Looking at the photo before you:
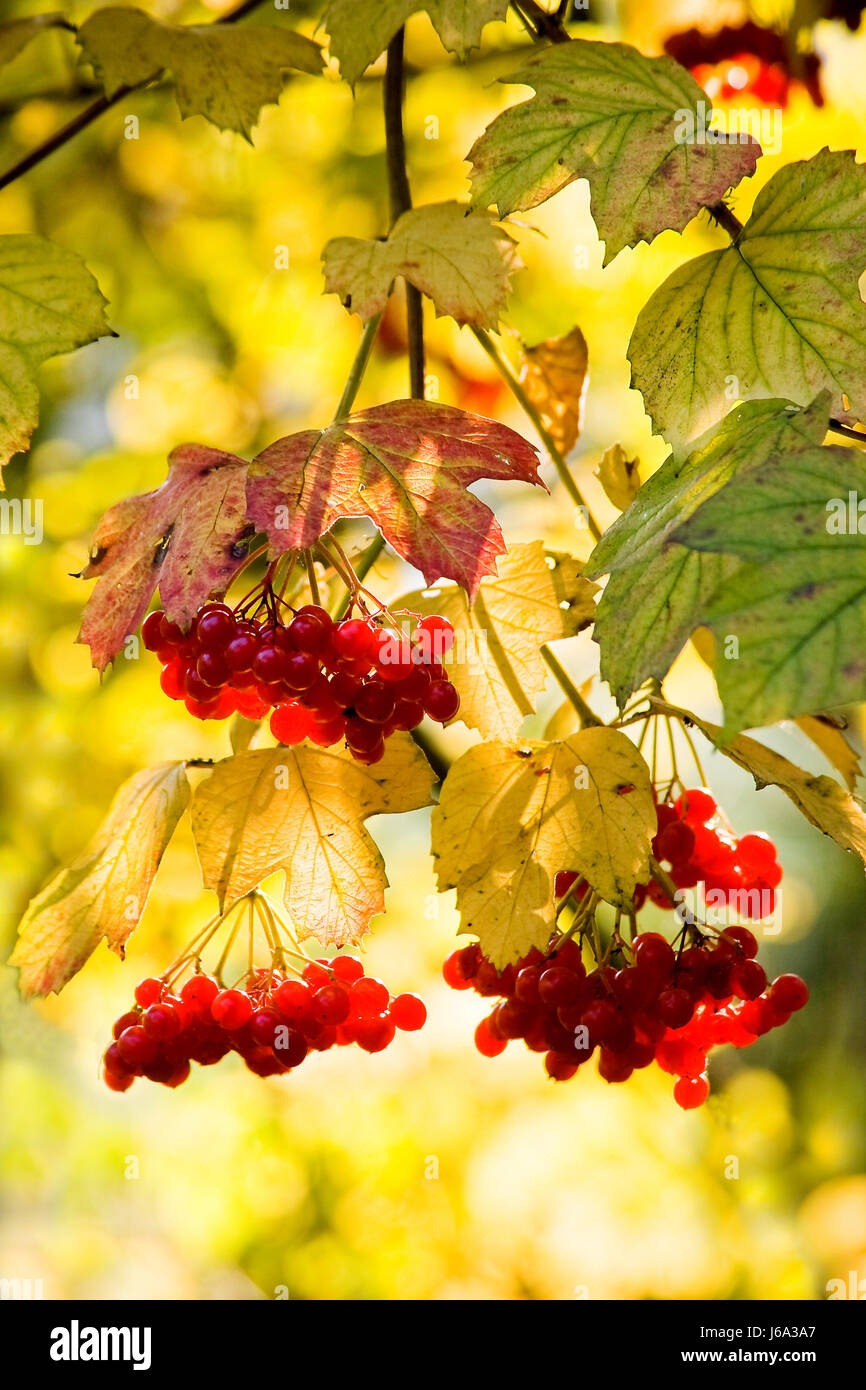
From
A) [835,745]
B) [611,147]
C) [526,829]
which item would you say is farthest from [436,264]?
[835,745]

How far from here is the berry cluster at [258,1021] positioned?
2.68 ft

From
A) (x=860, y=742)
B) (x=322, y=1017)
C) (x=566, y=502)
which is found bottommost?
(x=322, y=1017)

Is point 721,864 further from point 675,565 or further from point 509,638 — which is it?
point 675,565

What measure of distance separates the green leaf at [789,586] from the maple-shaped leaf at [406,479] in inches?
6.8

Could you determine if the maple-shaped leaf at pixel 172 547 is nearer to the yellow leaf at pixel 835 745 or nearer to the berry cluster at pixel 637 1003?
the berry cluster at pixel 637 1003

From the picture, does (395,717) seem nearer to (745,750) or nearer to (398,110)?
(745,750)

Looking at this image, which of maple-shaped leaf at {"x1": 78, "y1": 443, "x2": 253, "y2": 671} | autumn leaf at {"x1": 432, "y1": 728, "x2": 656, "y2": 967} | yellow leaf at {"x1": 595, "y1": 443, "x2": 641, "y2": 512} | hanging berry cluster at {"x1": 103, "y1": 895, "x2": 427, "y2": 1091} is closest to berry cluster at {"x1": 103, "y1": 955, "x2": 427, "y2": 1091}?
hanging berry cluster at {"x1": 103, "y1": 895, "x2": 427, "y2": 1091}

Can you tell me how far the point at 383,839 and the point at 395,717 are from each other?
4.27 ft

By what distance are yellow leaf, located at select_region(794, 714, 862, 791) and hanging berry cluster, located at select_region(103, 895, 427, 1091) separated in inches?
15.4

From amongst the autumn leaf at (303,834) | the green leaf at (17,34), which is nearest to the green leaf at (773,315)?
the autumn leaf at (303,834)

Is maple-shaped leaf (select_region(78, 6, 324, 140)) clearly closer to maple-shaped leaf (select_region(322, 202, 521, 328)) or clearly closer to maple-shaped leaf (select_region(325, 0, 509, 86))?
maple-shaped leaf (select_region(325, 0, 509, 86))

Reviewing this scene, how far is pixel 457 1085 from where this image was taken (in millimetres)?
1768

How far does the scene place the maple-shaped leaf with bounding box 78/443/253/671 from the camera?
2.07ft
